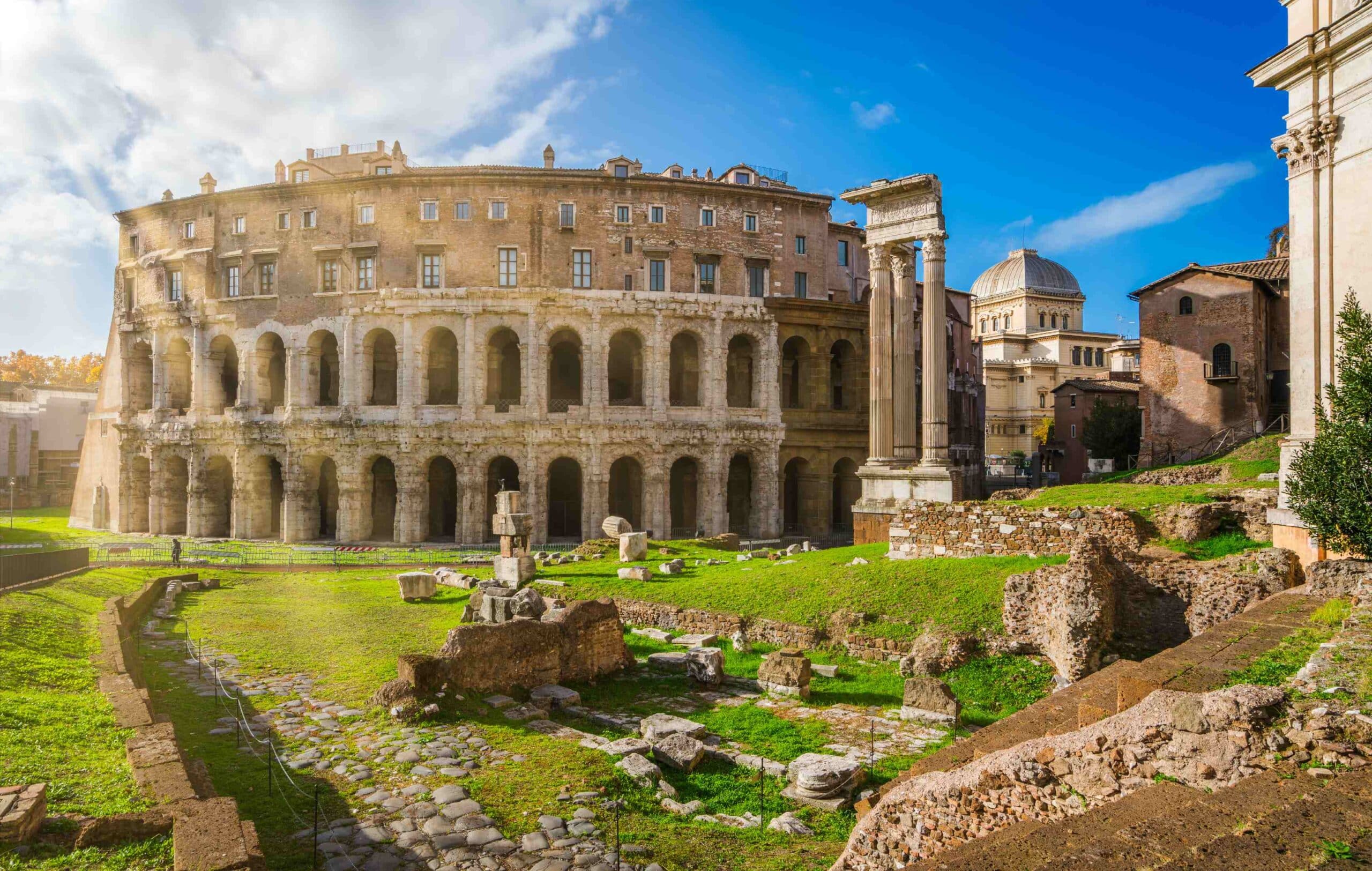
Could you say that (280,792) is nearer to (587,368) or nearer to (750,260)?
(587,368)

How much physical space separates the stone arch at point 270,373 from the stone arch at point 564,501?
41.4 ft

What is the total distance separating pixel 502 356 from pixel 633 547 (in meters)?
15.6

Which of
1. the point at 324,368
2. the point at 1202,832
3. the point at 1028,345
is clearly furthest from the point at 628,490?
the point at 1028,345

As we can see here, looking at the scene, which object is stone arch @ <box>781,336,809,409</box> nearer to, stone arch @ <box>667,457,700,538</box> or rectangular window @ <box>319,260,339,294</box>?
stone arch @ <box>667,457,700,538</box>

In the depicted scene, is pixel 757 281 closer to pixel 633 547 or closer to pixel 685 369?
pixel 685 369

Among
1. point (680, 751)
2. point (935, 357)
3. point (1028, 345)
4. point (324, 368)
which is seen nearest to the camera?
point (680, 751)

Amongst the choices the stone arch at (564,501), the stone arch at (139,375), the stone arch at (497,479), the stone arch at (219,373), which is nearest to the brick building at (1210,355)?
the stone arch at (564,501)

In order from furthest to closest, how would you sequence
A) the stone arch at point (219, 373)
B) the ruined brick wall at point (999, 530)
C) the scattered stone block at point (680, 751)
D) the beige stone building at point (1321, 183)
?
the stone arch at point (219, 373)
the ruined brick wall at point (999, 530)
the beige stone building at point (1321, 183)
the scattered stone block at point (680, 751)

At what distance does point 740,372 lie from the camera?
36.6 meters

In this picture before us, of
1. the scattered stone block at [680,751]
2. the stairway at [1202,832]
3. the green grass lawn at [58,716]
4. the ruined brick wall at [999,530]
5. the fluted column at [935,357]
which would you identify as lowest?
the scattered stone block at [680,751]

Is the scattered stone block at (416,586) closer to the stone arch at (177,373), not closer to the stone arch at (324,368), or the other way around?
the stone arch at (324,368)

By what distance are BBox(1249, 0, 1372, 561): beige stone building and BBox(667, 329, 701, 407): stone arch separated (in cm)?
2275

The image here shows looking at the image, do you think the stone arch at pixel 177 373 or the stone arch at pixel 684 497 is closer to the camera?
the stone arch at pixel 684 497

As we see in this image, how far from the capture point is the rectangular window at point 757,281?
35219 mm
